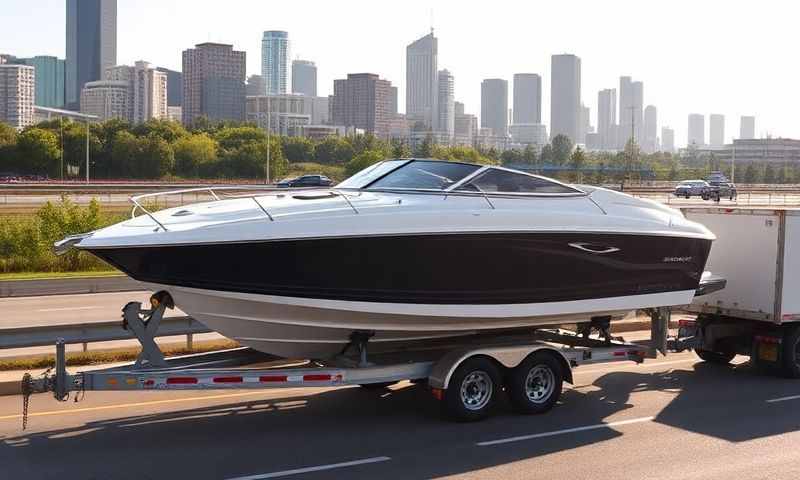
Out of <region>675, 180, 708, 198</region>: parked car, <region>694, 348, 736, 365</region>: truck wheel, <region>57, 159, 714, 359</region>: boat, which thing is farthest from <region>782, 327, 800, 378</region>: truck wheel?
<region>675, 180, 708, 198</region>: parked car

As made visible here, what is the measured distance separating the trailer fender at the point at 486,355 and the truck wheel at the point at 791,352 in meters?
3.73

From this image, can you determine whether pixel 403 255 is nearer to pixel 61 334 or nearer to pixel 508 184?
pixel 508 184

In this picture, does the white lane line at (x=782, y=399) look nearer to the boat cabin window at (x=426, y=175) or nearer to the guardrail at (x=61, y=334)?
the boat cabin window at (x=426, y=175)

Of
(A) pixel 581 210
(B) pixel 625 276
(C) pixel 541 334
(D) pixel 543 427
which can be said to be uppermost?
(A) pixel 581 210

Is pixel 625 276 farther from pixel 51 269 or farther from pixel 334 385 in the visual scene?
pixel 51 269

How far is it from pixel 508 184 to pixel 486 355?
2.00m

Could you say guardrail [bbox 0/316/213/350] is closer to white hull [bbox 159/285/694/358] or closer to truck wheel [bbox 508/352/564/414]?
white hull [bbox 159/285/694/358]

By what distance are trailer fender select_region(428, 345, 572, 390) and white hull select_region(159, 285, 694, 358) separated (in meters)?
0.38

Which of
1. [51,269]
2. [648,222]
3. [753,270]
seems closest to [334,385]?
[648,222]

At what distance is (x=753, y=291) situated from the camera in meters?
13.1

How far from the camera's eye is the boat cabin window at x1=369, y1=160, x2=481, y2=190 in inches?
435

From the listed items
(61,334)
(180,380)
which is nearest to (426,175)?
(180,380)

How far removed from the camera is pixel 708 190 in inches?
2413

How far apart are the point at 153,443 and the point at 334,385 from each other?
6.01 feet
